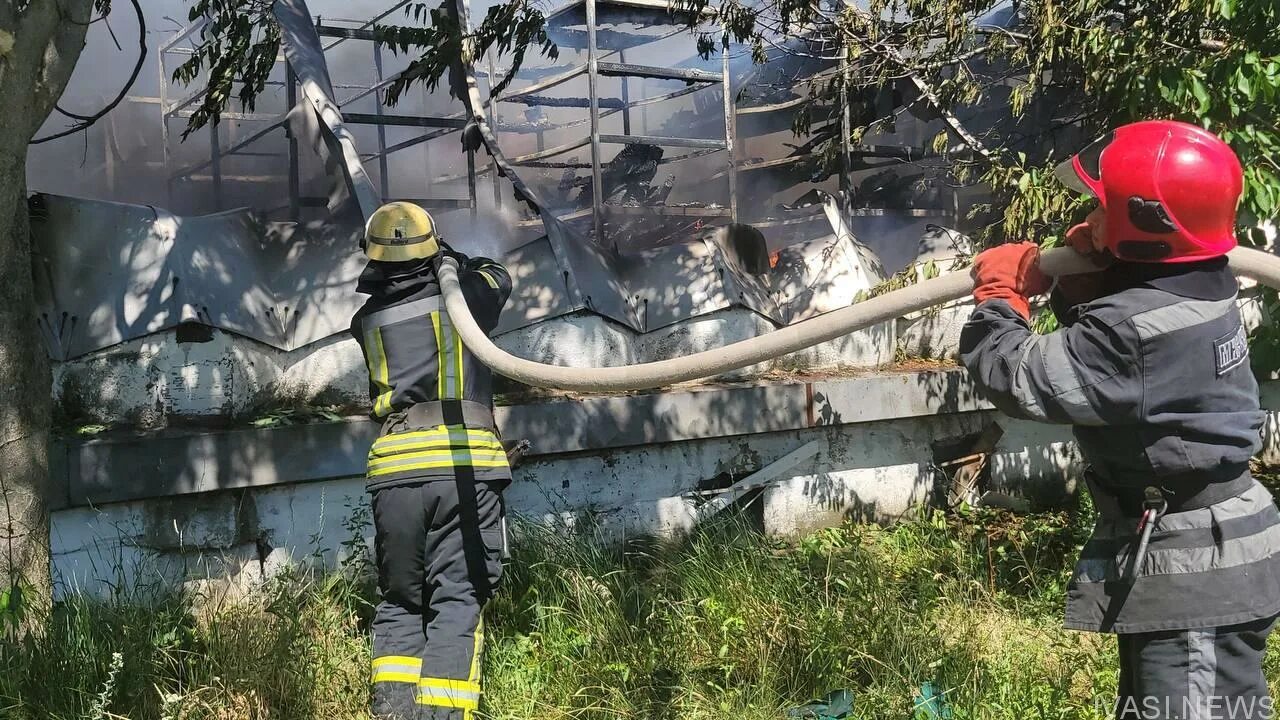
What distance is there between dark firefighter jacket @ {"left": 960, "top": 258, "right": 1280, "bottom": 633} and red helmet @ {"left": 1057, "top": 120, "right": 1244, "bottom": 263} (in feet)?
0.22

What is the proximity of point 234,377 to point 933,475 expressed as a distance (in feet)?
11.5

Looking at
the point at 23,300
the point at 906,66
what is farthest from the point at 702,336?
the point at 23,300

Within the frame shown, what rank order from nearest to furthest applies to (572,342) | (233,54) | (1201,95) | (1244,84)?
(1244,84), (1201,95), (233,54), (572,342)

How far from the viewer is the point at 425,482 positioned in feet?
11.2

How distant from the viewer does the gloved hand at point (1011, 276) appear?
8.09 feet

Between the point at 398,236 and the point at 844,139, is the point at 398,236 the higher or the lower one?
the lower one

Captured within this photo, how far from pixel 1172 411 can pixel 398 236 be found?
2524mm

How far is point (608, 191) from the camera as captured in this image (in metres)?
9.20

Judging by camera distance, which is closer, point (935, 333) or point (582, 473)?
point (582, 473)

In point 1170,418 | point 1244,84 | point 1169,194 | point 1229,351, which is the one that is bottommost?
point 1170,418

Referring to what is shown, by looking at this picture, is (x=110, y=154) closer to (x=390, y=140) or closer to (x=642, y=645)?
(x=390, y=140)

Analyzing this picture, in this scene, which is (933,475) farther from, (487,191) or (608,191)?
(487,191)

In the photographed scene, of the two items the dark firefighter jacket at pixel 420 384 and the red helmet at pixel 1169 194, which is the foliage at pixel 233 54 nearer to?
the dark firefighter jacket at pixel 420 384

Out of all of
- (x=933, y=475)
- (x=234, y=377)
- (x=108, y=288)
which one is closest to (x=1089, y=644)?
(x=933, y=475)
